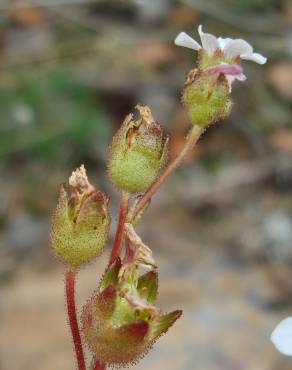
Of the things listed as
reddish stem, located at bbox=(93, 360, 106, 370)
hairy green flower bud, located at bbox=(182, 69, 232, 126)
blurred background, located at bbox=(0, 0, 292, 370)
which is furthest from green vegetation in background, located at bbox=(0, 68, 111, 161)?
reddish stem, located at bbox=(93, 360, 106, 370)

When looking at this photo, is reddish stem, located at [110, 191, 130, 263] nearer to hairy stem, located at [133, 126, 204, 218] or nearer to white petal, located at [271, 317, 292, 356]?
hairy stem, located at [133, 126, 204, 218]

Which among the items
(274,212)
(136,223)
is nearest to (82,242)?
(136,223)

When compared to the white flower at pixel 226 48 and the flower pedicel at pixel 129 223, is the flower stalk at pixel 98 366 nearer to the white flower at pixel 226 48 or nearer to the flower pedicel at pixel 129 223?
the flower pedicel at pixel 129 223

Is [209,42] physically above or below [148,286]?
above

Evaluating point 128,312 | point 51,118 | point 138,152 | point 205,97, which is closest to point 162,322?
point 128,312

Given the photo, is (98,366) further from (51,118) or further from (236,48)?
(51,118)

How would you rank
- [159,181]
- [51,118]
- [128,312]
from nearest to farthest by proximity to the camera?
[128,312], [159,181], [51,118]

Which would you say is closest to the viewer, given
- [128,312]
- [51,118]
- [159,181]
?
[128,312]
